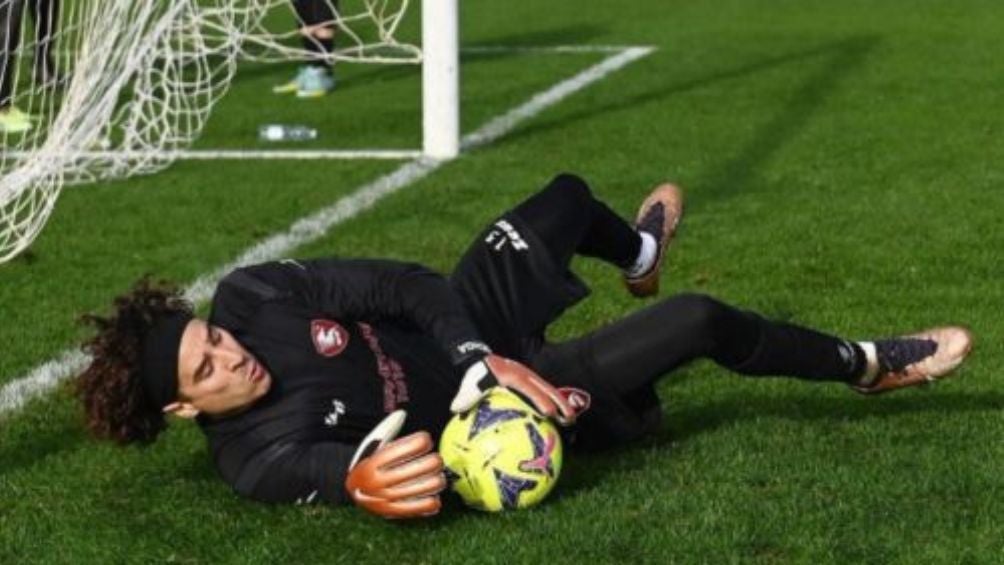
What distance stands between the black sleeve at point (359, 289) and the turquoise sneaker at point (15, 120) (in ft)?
12.1

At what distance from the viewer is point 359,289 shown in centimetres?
540

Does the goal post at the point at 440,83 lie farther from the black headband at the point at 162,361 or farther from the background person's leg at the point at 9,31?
the black headband at the point at 162,361

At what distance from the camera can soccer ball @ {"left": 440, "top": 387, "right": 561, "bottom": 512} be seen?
507cm

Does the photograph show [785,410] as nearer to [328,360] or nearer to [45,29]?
[328,360]

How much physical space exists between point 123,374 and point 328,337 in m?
0.54

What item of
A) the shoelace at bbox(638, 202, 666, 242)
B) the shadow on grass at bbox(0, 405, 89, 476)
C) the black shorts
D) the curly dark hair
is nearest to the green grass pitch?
the shadow on grass at bbox(0, 405, 89, 476)

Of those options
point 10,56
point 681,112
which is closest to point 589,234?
point 10,56

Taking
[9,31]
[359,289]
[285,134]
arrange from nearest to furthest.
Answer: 1. [359,289]
2. [9,31]
3. [285,134]

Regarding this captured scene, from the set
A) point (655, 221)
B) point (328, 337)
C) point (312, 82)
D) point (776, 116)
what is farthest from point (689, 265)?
point (312, 82)

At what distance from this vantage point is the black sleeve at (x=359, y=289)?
5.31m

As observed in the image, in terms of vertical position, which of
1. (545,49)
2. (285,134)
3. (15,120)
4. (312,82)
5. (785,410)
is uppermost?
(785,410)

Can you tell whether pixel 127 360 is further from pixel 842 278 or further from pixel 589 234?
pixel 842 278

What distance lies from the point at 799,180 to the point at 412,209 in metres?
1.98

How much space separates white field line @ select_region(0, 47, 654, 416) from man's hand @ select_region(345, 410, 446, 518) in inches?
79.1
